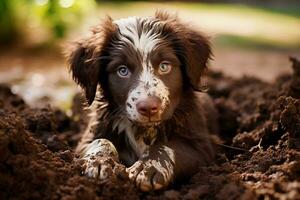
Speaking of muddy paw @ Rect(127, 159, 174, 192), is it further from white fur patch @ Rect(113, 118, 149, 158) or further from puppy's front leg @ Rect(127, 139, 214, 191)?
white fur patch @ Rect(113, 118, 149, 158)

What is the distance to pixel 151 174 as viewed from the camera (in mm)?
4309

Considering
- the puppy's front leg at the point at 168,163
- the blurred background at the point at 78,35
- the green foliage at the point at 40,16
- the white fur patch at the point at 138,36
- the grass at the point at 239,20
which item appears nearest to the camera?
the puppy's front leg at the point at 168,163

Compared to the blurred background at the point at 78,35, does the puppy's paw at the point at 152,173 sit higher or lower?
higher

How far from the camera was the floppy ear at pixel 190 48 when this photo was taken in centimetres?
509

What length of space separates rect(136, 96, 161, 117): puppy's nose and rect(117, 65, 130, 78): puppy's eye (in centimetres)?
49

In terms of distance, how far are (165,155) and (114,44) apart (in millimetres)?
1065

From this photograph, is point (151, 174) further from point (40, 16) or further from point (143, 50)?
point (40, 16)

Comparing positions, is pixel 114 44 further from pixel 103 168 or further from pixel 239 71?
pixel 239 71

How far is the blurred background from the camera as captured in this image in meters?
9.88

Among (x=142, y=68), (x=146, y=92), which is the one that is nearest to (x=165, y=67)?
(x=142, y=68)

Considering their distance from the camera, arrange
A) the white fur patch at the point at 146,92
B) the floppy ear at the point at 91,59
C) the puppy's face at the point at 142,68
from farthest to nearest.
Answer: the floppy ear at the point at 91,59 < the puppy's face at the point at 142,68 < the white fur patch at the point at 146,92

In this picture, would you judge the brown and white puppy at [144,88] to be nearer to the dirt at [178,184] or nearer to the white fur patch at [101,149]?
the white fur patch at [101,149]

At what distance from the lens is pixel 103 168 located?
4191mm

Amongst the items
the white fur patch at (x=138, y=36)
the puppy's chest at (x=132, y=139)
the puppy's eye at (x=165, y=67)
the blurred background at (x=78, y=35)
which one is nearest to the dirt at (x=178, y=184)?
the puppy's chest at (x=132, y=139)
